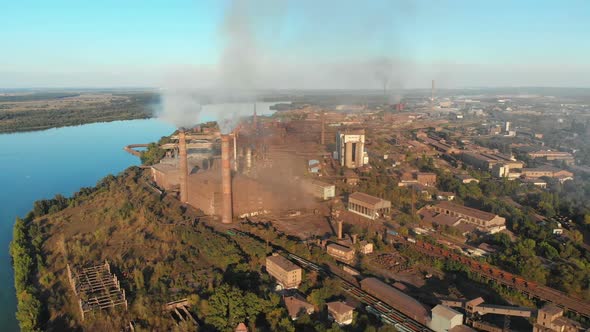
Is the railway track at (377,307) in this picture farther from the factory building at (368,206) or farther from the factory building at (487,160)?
the factory building at (487,160)

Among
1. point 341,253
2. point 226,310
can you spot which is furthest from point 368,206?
point 226,310

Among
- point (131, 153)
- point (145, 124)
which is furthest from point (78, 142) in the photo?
point (145, 124)

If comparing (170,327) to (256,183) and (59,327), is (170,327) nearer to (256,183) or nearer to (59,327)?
(59,327)

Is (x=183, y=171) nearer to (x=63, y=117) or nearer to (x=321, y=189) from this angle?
(x=321, y=189)

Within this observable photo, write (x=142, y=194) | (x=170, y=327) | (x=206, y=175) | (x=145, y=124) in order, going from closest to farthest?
(x=170, y=327) < (x=206, y=175) < (x=142, y=194) < (x=145, y=124)

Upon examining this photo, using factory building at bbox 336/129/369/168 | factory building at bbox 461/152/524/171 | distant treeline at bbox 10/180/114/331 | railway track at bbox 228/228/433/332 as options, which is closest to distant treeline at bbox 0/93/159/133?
distant treeline at bbox 10/180/114/331

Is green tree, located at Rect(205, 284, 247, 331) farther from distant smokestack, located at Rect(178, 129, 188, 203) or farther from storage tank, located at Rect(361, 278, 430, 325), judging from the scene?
distant smokestack, located at Rect(178, 129, 188, 203)
